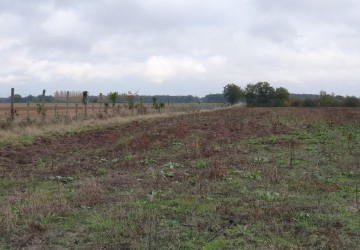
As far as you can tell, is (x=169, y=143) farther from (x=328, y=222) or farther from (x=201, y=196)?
(x=328, y=222)

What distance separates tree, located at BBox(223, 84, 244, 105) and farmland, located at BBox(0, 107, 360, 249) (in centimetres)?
9029

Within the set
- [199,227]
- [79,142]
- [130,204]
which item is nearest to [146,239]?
[199,227]

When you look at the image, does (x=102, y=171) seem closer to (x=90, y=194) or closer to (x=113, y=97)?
(x=90, y=194)

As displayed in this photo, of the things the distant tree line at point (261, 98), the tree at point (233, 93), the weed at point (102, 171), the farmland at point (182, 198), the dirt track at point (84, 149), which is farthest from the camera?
the tree at point (233, 93)

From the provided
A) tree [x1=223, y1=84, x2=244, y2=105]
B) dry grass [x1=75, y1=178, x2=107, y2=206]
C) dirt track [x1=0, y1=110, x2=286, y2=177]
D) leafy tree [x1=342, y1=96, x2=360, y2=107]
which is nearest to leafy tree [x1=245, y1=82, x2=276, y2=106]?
tree [x1=223, y1=84, x2=244, y2=105]

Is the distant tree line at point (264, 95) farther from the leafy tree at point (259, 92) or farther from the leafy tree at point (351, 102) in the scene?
the leafy tree at point (351, 102)

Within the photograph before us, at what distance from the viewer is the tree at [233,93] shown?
341ft

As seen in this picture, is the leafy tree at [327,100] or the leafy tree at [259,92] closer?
the leafy tree at [327,100]

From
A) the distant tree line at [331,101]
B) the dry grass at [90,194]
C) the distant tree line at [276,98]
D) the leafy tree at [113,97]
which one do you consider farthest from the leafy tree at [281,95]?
the dry grass at [90,194]

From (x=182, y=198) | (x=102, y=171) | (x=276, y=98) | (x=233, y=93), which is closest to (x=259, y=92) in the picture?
(x=276, y=98)

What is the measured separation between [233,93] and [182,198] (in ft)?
323

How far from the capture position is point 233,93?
104312 mm

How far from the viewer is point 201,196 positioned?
7438 mm

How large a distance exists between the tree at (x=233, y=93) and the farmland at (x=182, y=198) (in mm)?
90285
